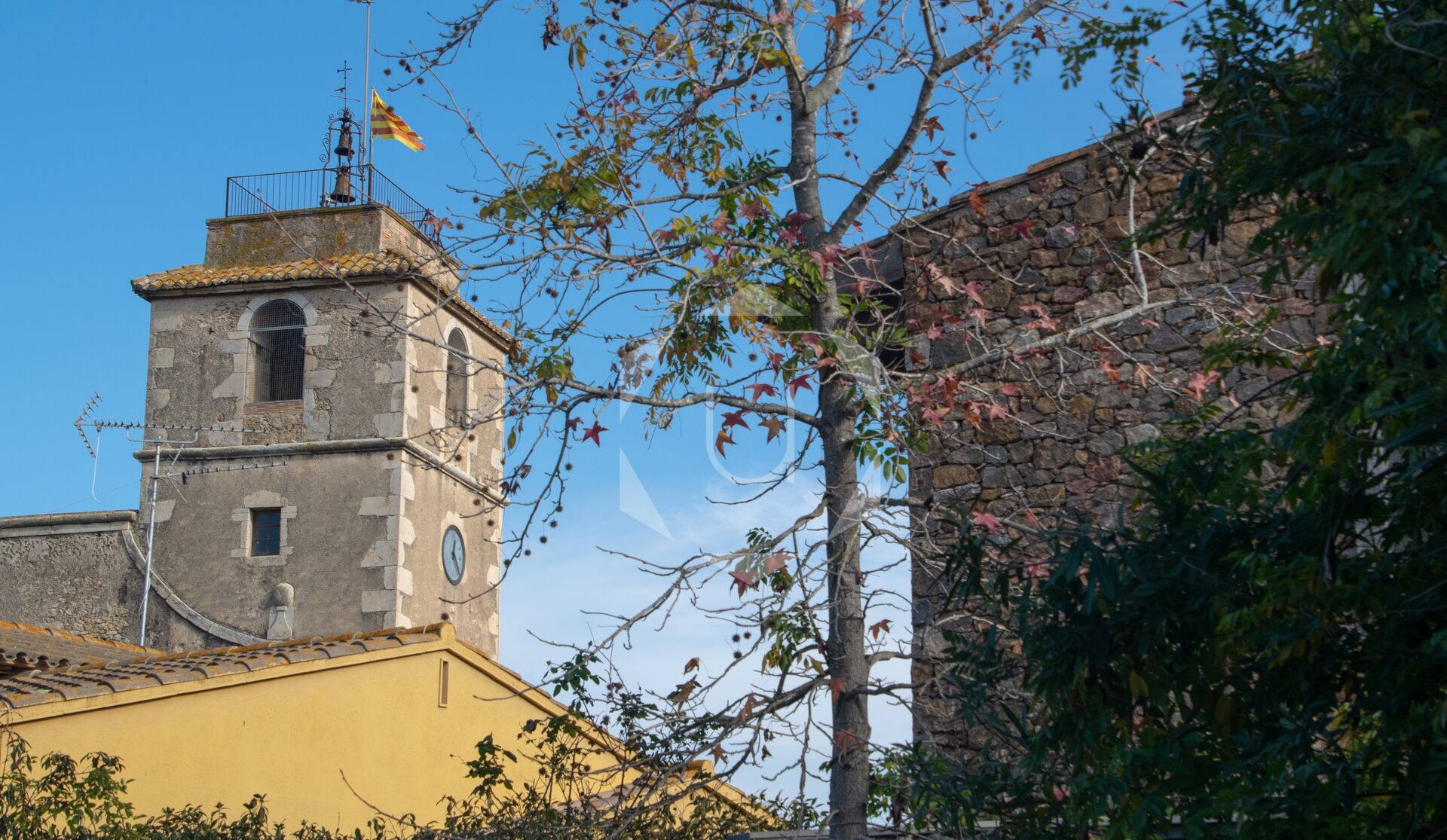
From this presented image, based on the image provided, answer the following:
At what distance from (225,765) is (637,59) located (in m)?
5.74

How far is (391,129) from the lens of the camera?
60.7 feet

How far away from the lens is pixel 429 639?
10.8 metres

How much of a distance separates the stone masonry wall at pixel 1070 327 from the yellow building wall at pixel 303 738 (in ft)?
12.5

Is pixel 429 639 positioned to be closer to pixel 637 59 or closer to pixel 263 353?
pixel 637 59

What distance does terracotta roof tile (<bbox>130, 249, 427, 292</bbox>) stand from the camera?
1781 centimetres

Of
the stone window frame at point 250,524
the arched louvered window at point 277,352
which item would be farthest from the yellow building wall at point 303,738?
the arched louvered window at point 277,352

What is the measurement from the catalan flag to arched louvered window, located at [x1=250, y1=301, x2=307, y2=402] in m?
2.61

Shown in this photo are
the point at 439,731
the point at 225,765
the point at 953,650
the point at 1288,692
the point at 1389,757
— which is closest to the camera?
the point at 1389,757

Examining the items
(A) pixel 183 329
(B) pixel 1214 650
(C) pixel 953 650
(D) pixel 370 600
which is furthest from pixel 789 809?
(A) pixel 183 329

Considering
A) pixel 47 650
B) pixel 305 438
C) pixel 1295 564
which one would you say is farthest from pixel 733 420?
pixel 305 438

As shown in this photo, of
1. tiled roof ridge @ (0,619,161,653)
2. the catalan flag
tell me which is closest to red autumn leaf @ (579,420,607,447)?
tiled roof ridge @ (0,619,161,653)

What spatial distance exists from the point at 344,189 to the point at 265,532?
4965mm

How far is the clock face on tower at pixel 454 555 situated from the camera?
19.1 m

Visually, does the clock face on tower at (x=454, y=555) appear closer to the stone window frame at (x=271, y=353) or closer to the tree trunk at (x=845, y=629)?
the stone window frame at (x=271, y=353)
